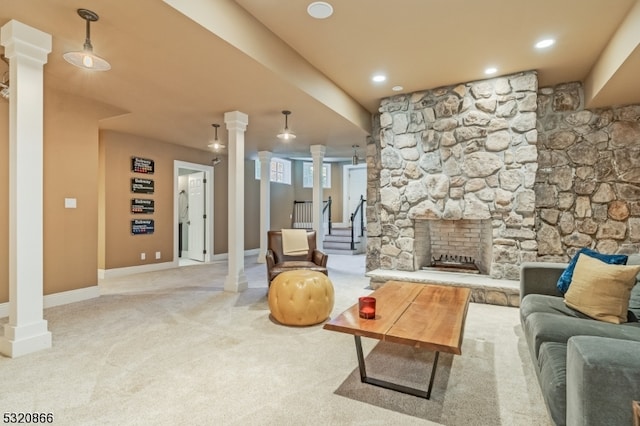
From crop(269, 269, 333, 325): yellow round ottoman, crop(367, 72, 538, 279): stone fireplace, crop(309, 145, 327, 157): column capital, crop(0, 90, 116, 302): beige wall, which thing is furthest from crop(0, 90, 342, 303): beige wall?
crop(367, 72, 538, 279): stone fireplace

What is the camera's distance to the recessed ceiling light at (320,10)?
2790 millimetres

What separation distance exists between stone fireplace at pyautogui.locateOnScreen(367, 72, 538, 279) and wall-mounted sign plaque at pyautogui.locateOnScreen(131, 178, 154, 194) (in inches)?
172

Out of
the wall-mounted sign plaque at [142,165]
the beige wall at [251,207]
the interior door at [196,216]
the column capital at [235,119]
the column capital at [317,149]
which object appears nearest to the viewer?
the column capital at [235,119]

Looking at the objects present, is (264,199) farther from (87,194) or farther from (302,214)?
(87,194)

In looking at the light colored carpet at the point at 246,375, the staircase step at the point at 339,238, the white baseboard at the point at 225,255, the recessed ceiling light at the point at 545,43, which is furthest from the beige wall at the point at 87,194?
the recessed ceiling light at the point at 545,43

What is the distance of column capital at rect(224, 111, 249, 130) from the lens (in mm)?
4609

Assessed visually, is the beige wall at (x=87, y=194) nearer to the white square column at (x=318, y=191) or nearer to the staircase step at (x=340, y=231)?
the white square column at (x=318, y=191)

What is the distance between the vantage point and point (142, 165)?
6141 millimetres

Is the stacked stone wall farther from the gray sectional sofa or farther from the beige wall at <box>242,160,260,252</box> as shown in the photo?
the beige wall at <box>242,160,260,252</box>

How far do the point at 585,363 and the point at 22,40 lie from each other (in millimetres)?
3893

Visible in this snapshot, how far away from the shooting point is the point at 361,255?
8938mm

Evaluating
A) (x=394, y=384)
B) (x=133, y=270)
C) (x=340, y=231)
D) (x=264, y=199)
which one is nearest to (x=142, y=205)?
(x=133, y=270)

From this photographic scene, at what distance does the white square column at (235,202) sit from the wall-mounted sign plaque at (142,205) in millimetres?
2494

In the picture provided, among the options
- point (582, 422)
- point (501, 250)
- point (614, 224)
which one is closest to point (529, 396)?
point (582, 422)
